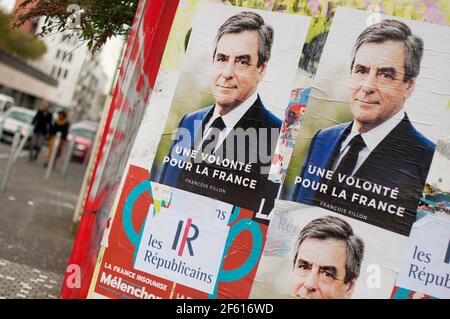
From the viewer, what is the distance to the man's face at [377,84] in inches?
129

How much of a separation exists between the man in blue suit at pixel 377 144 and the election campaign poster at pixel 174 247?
38 cm

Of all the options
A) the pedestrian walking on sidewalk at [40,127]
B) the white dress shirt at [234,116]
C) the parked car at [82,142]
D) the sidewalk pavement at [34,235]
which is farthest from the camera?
the parked car at [82,142]

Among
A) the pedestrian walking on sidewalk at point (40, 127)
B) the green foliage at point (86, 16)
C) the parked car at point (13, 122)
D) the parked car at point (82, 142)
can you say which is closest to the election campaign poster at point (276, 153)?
the green foliage at point (86, 16)

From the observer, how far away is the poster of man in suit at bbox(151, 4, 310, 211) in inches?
136

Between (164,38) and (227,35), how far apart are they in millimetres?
367

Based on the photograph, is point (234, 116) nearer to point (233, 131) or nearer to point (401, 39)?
point (233, 131)

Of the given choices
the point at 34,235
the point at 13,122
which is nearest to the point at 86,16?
the point at 34,235

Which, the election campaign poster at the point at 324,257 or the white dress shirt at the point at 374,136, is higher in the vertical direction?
the white dress shirt at the point at 374,136

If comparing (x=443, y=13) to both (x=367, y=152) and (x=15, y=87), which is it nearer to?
(x=367, y=152)

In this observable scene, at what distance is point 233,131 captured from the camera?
3.54m

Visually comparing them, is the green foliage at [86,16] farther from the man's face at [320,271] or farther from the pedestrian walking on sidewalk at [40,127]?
the pedestrian walking on sidewalk at [40,127]

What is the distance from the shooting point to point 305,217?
3318mm

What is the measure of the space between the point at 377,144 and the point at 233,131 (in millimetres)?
714

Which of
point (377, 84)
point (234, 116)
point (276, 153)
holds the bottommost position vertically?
point (276, 153)
